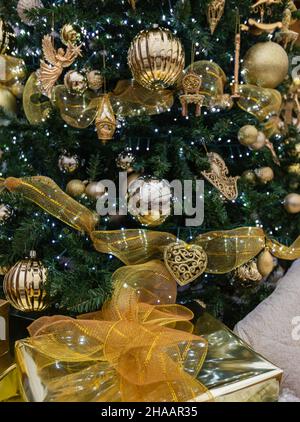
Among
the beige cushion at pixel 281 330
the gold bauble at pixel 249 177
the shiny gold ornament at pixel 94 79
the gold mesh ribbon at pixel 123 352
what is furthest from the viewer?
the gold bauble at pixel 249 177

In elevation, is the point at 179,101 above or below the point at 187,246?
above

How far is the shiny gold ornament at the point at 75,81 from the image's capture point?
1.04 meters

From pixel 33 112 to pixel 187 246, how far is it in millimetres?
524

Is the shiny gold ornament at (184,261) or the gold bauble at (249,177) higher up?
the gold bauble at (249,177)

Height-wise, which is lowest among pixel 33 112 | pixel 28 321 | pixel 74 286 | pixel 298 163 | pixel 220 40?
pixel 28 321

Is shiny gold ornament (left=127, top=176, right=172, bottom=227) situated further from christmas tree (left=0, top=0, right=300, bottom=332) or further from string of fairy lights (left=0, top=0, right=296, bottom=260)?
string of fairy lights (left=0, top=0, right=296, bottom=260)

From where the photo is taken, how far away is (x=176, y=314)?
3.09ft

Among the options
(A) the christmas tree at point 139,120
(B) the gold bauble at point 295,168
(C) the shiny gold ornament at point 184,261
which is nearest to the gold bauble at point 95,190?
(A) the christmas tree at point 139,120

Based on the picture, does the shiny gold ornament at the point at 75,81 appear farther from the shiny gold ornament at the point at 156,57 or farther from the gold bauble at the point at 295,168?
the gold bauble at the point at 295,168

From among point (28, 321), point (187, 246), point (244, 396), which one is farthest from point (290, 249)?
point (28, 321)

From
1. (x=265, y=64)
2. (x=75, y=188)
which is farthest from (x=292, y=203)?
(x=75, y=188)

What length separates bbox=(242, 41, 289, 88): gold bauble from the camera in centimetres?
113
